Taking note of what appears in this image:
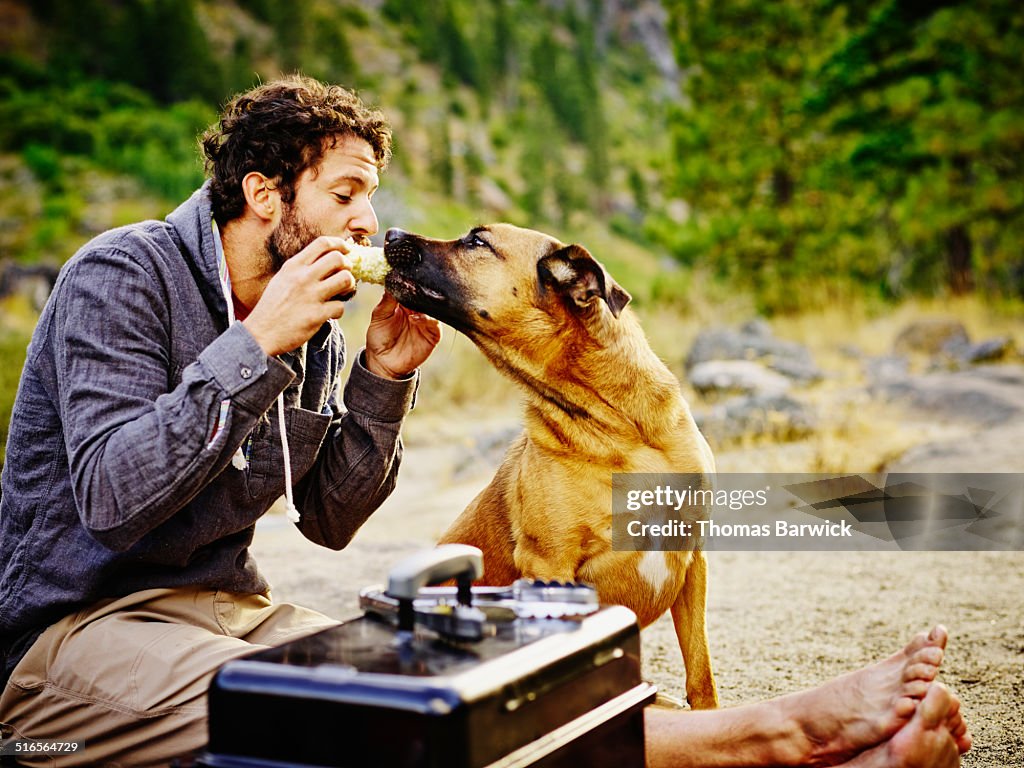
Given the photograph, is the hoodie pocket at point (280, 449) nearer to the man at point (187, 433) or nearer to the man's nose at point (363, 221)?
the man at point (187, 433)

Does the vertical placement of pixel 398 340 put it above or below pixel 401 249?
below

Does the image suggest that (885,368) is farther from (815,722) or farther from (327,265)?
(327,265)

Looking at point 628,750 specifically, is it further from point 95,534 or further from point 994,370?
point 994,370

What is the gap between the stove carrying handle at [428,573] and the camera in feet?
5.37

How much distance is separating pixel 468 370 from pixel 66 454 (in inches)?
378

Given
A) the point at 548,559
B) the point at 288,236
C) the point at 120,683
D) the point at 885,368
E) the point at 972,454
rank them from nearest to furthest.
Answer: the point at 120,683
the point at 288,236
the point at 548,559
the point at 972,454
the point at 885,368

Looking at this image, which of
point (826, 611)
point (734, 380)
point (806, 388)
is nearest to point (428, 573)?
point (826, 611)

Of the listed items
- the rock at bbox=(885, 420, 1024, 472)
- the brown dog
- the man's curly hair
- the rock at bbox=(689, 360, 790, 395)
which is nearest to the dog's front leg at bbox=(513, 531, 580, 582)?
the brown dog

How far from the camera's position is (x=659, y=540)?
3197 mm

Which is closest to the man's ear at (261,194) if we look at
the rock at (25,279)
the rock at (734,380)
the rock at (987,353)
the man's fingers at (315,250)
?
the man's fingers at (315,250)

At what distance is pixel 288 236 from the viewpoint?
2861mm

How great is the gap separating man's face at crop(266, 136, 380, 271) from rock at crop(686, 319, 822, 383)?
8772 millimetres

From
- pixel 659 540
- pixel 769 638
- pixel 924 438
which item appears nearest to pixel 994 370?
pixel 924 438

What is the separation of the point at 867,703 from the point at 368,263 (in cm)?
185
